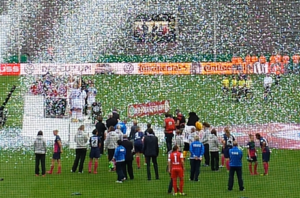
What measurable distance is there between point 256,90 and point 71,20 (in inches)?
251

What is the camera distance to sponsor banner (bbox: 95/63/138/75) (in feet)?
78.3

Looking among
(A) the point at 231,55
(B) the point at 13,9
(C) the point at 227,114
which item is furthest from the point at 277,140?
(B) the point at 13,9

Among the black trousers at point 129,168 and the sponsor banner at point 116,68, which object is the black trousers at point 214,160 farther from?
the sponsor banner at point 116,68

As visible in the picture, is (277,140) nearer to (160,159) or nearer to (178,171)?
(160,159)

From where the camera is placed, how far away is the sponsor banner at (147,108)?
688 inches

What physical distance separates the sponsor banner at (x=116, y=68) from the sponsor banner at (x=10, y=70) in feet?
10.1

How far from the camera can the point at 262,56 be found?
73.7 ft

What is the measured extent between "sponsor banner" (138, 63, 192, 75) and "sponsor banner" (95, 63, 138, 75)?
0.31 meters

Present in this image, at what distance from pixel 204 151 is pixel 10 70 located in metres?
13.8

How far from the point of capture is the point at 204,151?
1262cm

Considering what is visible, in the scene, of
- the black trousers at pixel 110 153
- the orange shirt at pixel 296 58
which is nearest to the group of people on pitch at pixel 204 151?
the black trousers at pixel 110 153

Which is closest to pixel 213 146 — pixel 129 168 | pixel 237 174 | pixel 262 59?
pixel 237 174

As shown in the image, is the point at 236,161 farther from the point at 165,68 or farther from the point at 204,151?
the point at 165,68

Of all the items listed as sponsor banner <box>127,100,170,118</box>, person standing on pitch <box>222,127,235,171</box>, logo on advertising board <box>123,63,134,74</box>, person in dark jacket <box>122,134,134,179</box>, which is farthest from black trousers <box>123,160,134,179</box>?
logo on advertising board <box>123,63,134,74</box>
